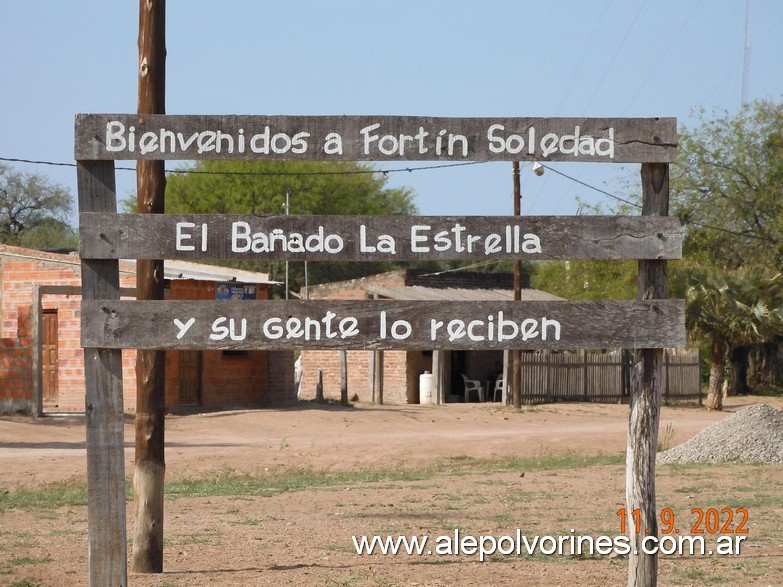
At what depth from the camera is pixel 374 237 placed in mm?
5867

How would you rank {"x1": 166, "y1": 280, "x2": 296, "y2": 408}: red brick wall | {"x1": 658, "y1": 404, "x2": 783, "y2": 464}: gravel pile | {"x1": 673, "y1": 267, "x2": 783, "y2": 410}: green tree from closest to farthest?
1. {"x1": 658, "y1": 404, "x2": 783, "y2": 464}: gravel pile
2. {"x1": 166, "y1": 280, "x2": 296, "y2": 408}: red brick wall
3. {"x1": 673, "y1": 267, "x2": 783, "y2": 410}: green tree

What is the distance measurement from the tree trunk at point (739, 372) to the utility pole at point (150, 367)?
3390cm

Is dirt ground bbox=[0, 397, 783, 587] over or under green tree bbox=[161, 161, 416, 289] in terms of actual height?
under

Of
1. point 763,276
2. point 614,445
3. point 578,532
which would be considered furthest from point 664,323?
point 763,276

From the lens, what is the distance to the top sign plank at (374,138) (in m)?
5.88

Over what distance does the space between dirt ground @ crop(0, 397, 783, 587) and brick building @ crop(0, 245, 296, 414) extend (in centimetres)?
245

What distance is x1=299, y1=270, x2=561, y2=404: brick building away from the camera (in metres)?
32.9

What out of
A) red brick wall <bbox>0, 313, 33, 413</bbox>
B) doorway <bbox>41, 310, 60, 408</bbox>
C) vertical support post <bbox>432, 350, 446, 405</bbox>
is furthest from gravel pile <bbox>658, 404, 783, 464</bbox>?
doorway <bbox>41, 310, 60, 408</bbox>

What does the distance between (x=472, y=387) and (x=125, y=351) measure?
43.2ft

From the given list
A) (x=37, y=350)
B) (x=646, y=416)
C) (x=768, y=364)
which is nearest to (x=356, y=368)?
(x=37, y=350)

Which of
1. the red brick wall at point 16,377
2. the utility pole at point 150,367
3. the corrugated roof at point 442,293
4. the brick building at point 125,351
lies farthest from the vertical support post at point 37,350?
the utility pole at point 150,367

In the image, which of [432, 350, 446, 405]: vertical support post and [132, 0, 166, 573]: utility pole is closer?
[132, 0, 166, 573]: utility pole

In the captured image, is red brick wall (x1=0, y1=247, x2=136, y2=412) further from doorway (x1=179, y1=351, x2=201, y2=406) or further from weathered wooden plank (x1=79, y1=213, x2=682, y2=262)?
weathered wooden plank (x1=79, y1=213, x2=682, y2=262)

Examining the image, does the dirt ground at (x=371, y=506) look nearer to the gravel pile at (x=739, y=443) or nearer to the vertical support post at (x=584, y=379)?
Result: the gravel pile at (x=739, y=443)
